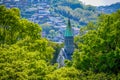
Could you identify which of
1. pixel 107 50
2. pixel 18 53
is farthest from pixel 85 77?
pixel 18 53

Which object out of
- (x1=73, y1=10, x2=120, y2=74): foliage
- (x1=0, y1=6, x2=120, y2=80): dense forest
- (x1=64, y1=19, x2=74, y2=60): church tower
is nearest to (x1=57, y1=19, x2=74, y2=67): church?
(x1=64, y1=19, x2=74, y2=60): church tower

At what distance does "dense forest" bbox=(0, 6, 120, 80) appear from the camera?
30625 mm

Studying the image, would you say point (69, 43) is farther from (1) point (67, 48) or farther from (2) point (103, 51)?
(2) point (103, 51)

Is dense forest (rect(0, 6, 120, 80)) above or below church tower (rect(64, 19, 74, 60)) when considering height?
→ above

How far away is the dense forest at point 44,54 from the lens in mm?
30625

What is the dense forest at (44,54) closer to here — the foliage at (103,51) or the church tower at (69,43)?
the foliage at (103,51)

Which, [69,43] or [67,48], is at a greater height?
[69,43]

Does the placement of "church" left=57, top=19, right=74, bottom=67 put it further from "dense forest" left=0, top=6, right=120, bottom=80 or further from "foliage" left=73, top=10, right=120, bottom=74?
"foliage" left=73, top=10, right=120, bottom=74

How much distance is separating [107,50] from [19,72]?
10.8 meters

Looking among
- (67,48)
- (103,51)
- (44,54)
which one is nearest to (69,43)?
(67,48)

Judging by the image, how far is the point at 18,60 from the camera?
31.0 metres

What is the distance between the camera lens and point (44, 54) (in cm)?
4178

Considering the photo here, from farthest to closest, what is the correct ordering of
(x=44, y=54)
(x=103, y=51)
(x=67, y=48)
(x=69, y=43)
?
(x=67, y=48) < (x=69, y=43) < (x=44, y=54) < (x=103, y=51)

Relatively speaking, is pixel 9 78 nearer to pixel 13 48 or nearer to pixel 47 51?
pixel 13 48
